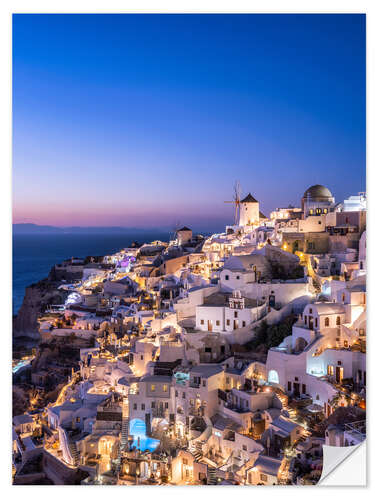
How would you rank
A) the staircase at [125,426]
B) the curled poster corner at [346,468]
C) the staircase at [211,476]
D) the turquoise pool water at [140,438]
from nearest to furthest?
1. the curled poster corner at [346,468]
2. the staircase at [211,476]
3. the turquoise pool water at [140,438]
4. the staircase at [125,426]

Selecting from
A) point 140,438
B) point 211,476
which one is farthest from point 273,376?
point 140,438

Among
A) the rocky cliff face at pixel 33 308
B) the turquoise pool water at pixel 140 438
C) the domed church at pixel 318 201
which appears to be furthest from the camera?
the rocky cliff face at pixel 33 308

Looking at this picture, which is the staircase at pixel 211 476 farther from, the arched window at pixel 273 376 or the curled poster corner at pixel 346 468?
the curled poster corner at pixel 346 468

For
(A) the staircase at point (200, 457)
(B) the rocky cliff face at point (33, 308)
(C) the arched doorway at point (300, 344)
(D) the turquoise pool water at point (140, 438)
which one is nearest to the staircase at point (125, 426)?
(D) the turquoise pool water at point (140, 438)

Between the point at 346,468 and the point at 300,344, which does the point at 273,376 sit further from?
the point at 346,468

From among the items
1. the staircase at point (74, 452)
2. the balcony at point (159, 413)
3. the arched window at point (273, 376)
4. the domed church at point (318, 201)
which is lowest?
the staircase at point (74, 452)

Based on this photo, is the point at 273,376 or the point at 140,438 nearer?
the point at 140,438
